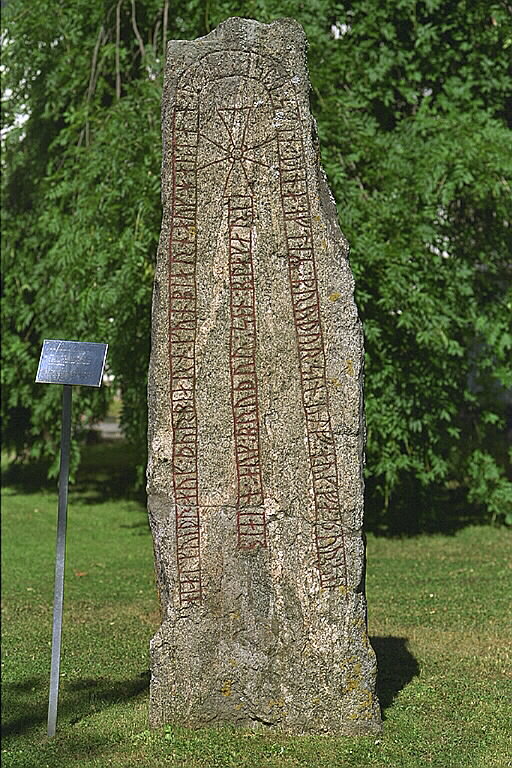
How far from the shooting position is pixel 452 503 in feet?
38.9

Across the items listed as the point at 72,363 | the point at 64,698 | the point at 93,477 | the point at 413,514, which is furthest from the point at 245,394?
the point at 93,477

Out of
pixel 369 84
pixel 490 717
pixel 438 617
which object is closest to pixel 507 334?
pixel 369 84

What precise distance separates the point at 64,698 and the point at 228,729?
42.6 inches

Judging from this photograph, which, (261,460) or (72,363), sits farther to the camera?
(72,363)

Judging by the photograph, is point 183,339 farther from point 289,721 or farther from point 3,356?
point 3,356

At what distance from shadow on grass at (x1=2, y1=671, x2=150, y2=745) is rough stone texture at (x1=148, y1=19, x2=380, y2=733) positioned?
2.04 ft

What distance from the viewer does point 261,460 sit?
493 centimetres

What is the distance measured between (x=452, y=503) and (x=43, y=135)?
5.90 meters

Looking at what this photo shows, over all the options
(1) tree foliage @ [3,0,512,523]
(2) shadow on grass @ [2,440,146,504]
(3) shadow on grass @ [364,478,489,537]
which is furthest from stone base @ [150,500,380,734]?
(2) shadow on grass @ [2,440,146,504]

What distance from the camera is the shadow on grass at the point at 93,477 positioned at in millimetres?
13141

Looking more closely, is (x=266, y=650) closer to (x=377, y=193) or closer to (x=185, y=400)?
(x=185, y=400)

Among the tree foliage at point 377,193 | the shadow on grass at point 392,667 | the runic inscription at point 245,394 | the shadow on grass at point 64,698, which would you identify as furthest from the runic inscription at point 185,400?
the tree foliage at point 377,193

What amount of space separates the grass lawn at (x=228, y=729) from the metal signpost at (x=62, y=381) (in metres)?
0.36

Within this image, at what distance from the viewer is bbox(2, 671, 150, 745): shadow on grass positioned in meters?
5.28
